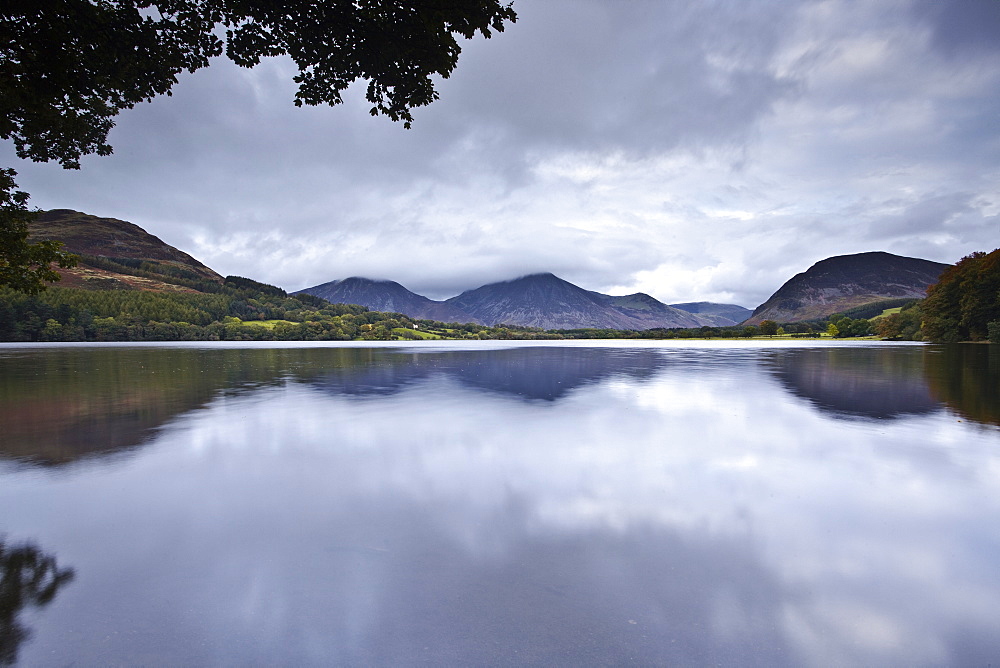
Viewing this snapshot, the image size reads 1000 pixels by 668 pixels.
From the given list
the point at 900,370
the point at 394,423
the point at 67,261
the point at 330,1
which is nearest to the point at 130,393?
the point at 67,261

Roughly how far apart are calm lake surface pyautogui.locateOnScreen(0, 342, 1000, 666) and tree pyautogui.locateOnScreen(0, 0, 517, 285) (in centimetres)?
838

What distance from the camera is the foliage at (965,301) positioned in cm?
7844

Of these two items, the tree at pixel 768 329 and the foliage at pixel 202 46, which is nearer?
the foliage at pixel 202 46

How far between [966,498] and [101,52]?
746 inches

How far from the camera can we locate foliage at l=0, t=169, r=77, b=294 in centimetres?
1335

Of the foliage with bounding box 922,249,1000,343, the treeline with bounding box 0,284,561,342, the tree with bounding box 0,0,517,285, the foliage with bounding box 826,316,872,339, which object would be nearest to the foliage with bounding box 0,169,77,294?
the tree with bounding box 0,0,517,285

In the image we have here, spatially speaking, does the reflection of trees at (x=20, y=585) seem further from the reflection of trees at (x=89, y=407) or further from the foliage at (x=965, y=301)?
the foliage at (x=965, y=301)

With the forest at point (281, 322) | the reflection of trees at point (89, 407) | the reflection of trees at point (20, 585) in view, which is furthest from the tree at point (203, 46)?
the forest at point (281, 322)

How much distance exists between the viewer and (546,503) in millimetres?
7617

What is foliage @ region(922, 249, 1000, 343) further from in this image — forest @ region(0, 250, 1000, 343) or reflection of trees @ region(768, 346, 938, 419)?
reflection of trees @ region(768, 346, 938, 419)

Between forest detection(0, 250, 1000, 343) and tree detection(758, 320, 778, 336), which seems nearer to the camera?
forest detection(0, 250, 1000, 343)

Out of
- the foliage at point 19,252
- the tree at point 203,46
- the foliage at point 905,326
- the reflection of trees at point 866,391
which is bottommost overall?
the reflection of trees at point 866,391

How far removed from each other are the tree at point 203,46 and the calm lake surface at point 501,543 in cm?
838

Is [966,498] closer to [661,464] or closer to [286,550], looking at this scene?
[661,464]
